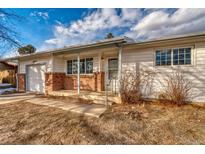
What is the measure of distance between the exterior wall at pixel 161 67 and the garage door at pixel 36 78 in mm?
6651

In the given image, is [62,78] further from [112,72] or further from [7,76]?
[7,76]

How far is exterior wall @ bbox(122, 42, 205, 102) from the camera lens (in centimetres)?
542

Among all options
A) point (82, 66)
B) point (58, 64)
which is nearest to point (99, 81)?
point (82, 66)

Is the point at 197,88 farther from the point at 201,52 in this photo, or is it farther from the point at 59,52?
the point at 59,52

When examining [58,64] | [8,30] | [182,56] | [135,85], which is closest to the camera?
[182,56]

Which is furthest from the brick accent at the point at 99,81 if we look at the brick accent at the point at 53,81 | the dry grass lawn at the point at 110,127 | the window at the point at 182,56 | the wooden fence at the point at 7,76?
the wooden fence at the point at 7,76

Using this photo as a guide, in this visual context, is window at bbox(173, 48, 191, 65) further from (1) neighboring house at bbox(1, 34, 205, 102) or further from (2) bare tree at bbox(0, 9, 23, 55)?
(2) bare tree at bbox(0, 9, 23, 55)

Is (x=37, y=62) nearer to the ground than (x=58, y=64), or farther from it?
farther from it

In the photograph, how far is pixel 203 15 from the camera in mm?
6168

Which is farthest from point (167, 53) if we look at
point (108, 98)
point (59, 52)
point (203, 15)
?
point (59, 52)

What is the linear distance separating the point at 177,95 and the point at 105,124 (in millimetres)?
3651

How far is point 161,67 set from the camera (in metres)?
6.25

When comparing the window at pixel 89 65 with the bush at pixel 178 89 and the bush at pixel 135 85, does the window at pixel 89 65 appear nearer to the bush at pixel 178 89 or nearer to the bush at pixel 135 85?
the bush at pixel 135 85

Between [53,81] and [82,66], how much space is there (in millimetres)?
2275
